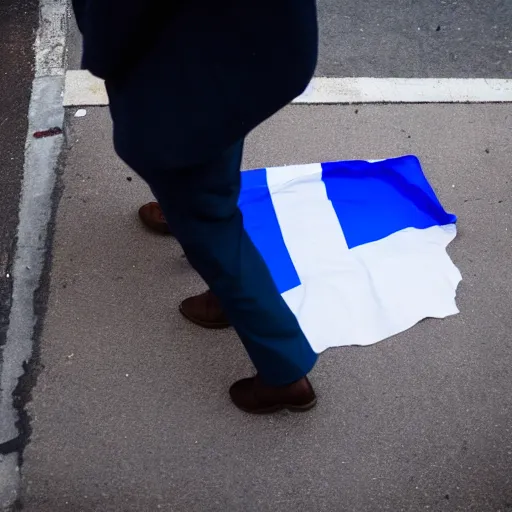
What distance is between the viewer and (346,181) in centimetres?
301

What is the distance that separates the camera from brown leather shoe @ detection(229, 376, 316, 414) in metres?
2.12

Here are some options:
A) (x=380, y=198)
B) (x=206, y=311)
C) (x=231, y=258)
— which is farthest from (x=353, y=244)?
(x=231, y=258)

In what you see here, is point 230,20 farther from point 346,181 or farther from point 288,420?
point 346,181

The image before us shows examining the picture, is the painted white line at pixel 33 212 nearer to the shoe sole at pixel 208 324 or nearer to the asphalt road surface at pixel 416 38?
the shoe sole at pixel 208 324

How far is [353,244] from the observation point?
274 centimetres

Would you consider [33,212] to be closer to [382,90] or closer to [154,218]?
[154,218]

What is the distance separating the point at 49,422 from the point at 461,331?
57.6 inches

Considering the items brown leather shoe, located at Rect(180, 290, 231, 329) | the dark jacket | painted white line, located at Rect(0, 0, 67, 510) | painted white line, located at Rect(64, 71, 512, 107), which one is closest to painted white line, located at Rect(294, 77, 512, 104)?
painted white line, located at Rect(64, 71, 512, 107)

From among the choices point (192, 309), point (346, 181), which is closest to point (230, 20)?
point (192, 309)

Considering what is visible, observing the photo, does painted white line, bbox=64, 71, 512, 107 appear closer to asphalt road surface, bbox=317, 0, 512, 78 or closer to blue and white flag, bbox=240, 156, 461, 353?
asphalt road surface, bbox=317, 0, 512, 78

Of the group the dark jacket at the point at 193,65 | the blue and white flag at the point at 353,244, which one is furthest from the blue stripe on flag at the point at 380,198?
the dark jacket at the point at 193,65

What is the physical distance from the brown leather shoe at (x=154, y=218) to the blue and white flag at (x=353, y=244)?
356mm

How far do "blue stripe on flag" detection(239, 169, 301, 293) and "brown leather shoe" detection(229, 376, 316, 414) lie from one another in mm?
476

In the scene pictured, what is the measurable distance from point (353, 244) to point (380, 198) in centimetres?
33
